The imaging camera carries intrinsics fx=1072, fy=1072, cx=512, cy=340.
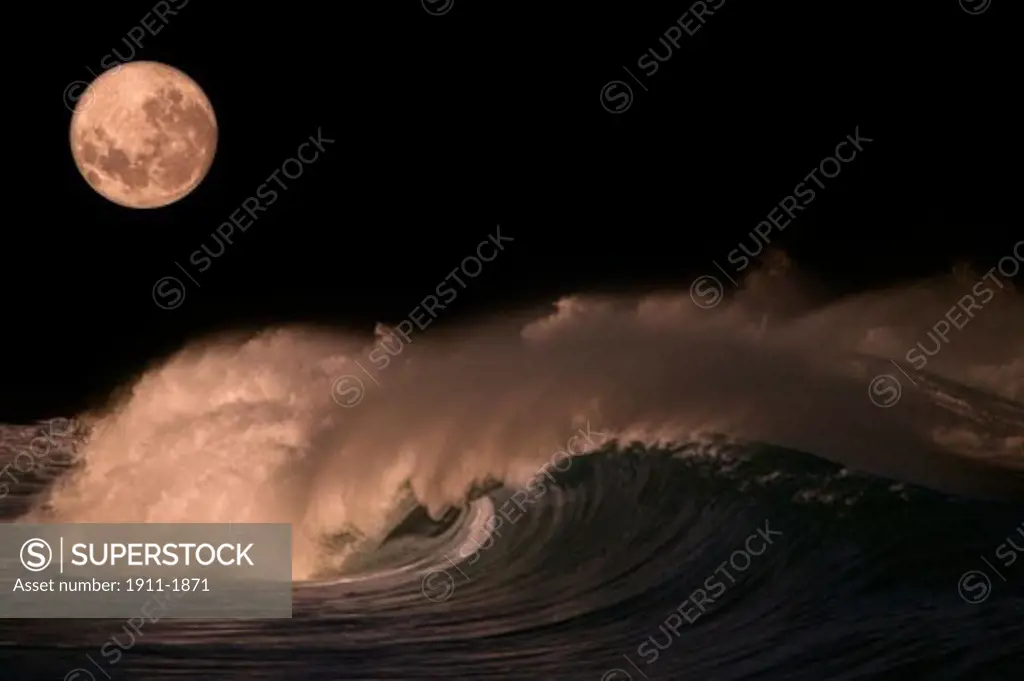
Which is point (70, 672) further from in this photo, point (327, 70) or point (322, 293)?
point (327, 70)

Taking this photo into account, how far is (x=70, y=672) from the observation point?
352 cm

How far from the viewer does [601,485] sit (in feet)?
11.9

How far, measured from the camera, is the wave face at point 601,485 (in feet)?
11.5

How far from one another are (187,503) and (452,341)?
1.05 metres

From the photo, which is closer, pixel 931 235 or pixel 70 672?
pixel 70 672

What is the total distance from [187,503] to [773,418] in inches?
79.1

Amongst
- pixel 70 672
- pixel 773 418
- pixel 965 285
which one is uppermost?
pixel 965 285

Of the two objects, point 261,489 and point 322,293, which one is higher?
point 322,293

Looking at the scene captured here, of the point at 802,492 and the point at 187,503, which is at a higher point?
the point at 187,503

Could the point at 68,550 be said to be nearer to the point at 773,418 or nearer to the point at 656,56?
the point at 773,418

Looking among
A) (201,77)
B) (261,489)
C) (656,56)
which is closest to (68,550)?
(261,489)

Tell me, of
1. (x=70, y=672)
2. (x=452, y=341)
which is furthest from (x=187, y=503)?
(x=452, y=341)

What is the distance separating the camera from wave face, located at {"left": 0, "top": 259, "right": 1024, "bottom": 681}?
3.51 metres

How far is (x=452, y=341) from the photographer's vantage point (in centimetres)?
374
